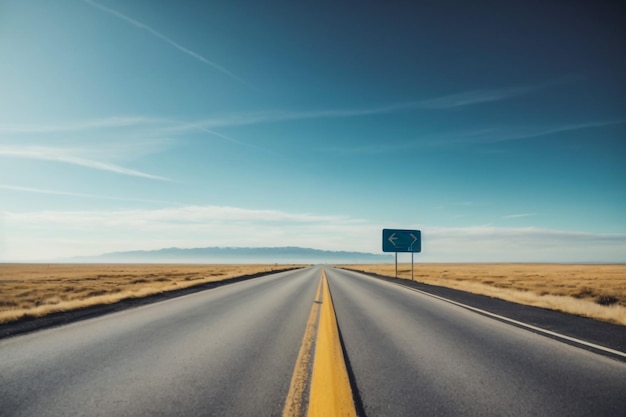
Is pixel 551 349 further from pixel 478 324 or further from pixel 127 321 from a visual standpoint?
pixel 127 321

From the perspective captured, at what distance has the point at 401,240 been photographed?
125 feet

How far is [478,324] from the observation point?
8156mm

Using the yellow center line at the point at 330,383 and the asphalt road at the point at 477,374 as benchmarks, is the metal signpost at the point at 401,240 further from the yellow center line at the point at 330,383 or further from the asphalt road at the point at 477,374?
the yellow center line at the point at 330,383

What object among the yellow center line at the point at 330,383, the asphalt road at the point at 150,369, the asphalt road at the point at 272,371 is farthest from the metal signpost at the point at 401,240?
the yellow center line at the point at 330,383

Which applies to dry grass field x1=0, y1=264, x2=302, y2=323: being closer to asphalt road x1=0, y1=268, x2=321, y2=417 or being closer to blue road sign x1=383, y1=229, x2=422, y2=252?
asphalt road x1=0, y1=268, x2=321, y2=417

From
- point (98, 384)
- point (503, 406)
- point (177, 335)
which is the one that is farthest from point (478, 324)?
point (98, 384)

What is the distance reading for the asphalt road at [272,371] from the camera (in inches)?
132

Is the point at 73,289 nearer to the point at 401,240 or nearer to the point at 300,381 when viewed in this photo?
the point at 401,240

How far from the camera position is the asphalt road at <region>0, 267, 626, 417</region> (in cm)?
334

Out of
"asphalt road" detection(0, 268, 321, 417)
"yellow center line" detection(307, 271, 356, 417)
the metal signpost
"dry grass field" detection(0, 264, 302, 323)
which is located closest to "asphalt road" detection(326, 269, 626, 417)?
"yellow center line" detection(307, 271, 356, 417)

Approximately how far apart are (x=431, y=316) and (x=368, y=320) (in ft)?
6.37

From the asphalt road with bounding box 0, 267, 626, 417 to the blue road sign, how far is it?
30.0 meters

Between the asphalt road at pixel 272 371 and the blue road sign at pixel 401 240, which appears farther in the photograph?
the blue road sign at pixel 401 240

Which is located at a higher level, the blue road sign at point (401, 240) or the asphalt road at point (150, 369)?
the blue road sign at point (401, 240)
